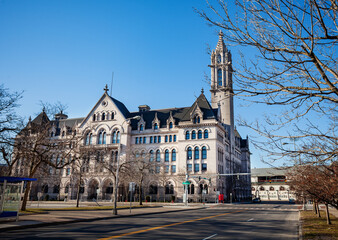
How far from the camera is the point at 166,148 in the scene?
205 feet

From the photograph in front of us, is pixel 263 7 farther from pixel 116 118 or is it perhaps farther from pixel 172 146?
pixel 116 118

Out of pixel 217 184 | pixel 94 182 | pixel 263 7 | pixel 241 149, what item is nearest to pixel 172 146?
pixel 217 184

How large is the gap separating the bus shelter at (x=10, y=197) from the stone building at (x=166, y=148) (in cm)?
3469

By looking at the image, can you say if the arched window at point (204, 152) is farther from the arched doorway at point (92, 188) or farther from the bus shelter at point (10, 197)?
the bus shelter at point (10, 197)

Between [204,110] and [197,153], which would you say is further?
[204,110]

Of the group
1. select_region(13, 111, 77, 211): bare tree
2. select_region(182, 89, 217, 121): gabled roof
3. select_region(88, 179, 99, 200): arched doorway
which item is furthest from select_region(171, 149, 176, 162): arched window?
select_region(13, 111, 77, 211): bare tree

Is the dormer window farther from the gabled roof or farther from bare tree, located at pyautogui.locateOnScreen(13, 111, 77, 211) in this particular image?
bare tree, located at pyautogui.locateOnScreen(13, 111, 77, 211)

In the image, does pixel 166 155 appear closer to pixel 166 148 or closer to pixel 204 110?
pixel 166 148

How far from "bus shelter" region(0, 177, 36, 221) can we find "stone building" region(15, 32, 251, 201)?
114 ft

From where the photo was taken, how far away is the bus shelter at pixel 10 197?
1619cm

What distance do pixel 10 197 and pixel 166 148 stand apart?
4599cm

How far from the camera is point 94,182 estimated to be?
211 feet

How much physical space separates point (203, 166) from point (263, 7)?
5257cm

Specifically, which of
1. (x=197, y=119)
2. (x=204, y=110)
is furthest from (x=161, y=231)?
(x=204, y=110)
